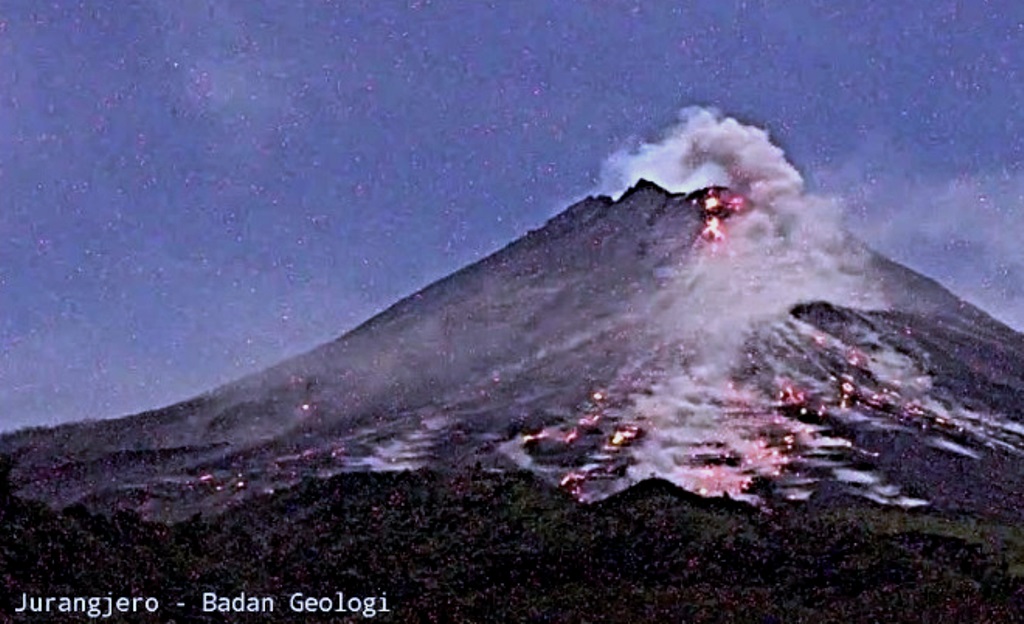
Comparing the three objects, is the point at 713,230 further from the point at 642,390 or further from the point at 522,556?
the point at 522,556

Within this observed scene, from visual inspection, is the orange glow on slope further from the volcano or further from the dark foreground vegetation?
the dark foreground vegetation

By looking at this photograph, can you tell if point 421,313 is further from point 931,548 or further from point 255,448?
point 931,548

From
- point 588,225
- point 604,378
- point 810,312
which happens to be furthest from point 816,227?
point 604,378

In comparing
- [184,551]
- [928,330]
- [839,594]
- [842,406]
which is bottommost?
[839,594]

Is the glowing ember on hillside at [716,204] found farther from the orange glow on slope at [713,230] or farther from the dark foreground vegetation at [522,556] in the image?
the dark foreground vegetation at [522,556]

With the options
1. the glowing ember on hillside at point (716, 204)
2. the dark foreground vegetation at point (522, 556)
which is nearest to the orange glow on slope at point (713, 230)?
the glowing ember on hillside at point (716, 204)

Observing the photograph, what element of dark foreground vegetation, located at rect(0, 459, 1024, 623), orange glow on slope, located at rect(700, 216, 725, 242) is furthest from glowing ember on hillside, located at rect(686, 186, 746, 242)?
dark foreground vegetation, located at rect(0, 459, 1024, 623)

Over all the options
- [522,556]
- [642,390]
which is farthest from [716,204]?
[522,556]
